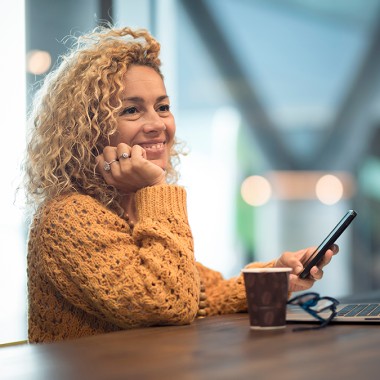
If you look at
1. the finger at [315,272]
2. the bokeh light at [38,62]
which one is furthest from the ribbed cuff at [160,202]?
the bokeh light at [38,62]

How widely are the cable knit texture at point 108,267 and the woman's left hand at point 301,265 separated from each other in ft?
0.90

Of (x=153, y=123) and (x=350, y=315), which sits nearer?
(x=350, y=315)

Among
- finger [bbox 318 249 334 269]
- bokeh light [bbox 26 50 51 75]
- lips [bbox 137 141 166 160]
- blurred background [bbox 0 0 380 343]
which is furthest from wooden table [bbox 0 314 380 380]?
blurred background [bbox 0 0 380 343]

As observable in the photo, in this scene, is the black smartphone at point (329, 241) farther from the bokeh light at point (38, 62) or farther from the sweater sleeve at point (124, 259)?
the bokeh light at point (38, 62)

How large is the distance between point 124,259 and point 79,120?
45 centimetres

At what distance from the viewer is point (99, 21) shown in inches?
134

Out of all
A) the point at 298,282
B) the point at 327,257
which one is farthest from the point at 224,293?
the point at 327,257

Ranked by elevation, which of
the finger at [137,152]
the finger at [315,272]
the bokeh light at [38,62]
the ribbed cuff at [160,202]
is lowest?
the finger at [315,272]

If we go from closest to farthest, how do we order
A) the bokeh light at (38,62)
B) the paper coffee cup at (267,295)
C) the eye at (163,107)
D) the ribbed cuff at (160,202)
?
1. the paper coffee cup at (267,295)
2. the ribbed cuff at (160,202)
3. the eye at (163,107)
4. the bokeh light at (38,62)

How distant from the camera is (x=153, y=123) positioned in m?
1.99

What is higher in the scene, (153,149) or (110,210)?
(153,149)

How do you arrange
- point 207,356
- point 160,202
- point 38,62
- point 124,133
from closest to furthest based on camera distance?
1. point 207,356
2. point 160,202
3. point 124,133
4. point 38,62

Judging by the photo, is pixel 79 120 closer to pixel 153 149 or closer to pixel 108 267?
pixel 153 149

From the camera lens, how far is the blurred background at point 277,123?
465cm
